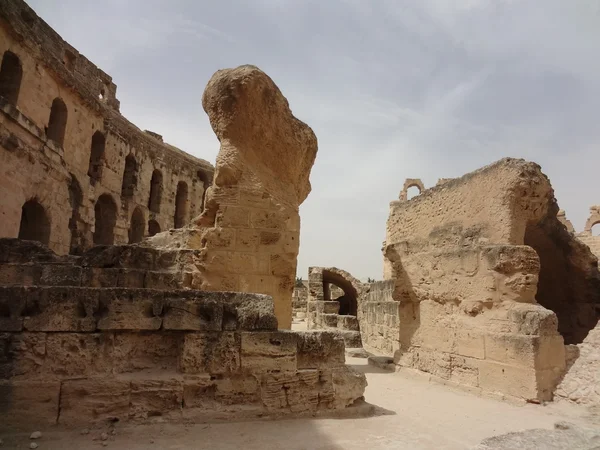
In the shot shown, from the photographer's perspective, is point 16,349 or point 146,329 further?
point 146,329

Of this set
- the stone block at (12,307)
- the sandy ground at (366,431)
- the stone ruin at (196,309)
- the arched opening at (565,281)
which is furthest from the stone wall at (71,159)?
the arched opening at (565,281)

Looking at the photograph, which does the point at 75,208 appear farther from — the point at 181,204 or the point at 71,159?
the point at 181,204

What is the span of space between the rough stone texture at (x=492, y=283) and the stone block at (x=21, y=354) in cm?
487

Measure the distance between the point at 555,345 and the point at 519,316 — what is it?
0.54 metres

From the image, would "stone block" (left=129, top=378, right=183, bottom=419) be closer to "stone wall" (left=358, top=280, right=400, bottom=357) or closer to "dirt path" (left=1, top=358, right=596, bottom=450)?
"dirt path" (left=1, top=358, right=596, bottom=450)

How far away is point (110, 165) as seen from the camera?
1544 cm

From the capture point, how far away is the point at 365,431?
10.3 feet

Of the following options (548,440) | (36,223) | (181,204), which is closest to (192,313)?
(548,440)

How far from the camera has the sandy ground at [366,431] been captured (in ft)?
8.57

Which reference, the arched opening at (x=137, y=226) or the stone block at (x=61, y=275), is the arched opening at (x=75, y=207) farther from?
the stone block at (x=61, y=275)

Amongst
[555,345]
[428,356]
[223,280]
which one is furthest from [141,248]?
[555,345]

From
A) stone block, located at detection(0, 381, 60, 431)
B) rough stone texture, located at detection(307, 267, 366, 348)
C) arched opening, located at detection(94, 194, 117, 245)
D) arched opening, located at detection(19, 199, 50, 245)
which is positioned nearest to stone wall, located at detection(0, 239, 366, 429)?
stone block, located at detection(0, 381, 60, 431)

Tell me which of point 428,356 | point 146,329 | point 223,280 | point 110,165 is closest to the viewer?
point 146,329

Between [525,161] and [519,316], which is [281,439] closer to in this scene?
[519,316]
